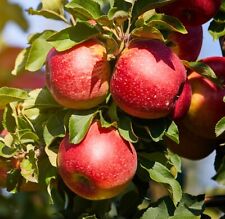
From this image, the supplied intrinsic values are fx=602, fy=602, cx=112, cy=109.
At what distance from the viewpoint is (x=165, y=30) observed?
141cm

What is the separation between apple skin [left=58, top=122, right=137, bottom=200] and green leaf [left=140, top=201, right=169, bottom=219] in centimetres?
17

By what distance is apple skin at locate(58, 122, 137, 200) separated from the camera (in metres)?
1.32

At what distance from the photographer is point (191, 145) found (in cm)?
159

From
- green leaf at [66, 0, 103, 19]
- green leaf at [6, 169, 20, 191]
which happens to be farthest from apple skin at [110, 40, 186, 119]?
green leaf at [6, 169, 20, 191]

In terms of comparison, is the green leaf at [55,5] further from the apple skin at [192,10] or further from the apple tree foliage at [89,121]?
the apple skin at [192,10]

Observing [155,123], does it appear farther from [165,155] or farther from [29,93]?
[29,93]

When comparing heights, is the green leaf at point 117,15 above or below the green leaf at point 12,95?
above

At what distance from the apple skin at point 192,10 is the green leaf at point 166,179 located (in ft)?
1.17

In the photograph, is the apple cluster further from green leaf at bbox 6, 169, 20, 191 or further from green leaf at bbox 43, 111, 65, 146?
green leaf at bbox 6, 169, 20, 191

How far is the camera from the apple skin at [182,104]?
141 centimetres

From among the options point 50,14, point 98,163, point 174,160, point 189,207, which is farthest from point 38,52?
point 189,207

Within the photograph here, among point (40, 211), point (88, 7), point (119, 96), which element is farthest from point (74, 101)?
point (40, 211)

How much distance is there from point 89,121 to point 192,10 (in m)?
0.37

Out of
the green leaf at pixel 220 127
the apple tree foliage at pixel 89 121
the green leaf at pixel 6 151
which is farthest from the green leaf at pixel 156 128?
the green leaf at pixel 6 151
